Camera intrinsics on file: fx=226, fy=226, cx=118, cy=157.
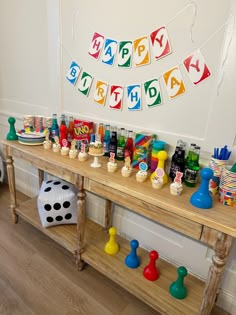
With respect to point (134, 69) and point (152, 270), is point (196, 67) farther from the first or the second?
point (152, 270)

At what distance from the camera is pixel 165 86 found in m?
1.26

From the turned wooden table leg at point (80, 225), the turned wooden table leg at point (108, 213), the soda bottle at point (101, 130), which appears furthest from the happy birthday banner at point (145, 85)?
the turned wooden table leg at point (108, 213)

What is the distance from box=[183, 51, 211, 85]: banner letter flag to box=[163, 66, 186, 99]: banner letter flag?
0.18 feet

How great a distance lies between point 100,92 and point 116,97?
14 cm

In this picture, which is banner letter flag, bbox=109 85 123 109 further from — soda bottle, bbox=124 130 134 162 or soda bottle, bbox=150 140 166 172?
soda bottle, bbox=150 140 166 172

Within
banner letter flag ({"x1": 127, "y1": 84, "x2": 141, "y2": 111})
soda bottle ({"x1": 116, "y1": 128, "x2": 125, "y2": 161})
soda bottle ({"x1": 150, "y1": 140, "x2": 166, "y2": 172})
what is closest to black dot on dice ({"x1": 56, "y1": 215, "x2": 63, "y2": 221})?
soda bottle ({"x1": 116, "y1": 128, "x2": 125, "y2": 161})

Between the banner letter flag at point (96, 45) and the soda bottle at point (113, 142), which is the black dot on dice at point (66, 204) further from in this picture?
the banner letter flag at point (96, 45)

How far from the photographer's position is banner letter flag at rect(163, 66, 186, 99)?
1.20 metres

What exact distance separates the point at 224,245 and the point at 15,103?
214 cm

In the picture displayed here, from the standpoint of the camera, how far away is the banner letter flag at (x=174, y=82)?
47.3 inches

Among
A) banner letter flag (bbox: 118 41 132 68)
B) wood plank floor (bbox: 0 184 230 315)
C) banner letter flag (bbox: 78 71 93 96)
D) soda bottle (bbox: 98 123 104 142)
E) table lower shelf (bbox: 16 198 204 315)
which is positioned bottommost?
wood plank floor (bbox: 0 184 230 315)

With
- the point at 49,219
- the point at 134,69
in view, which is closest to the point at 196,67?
the point at 134,69

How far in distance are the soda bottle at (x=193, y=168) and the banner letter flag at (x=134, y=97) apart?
1.48ft

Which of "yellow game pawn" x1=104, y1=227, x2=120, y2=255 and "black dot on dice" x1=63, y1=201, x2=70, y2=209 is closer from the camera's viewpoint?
"yellow game pawn" x1=104, y1=227, x2=120, y2=255
